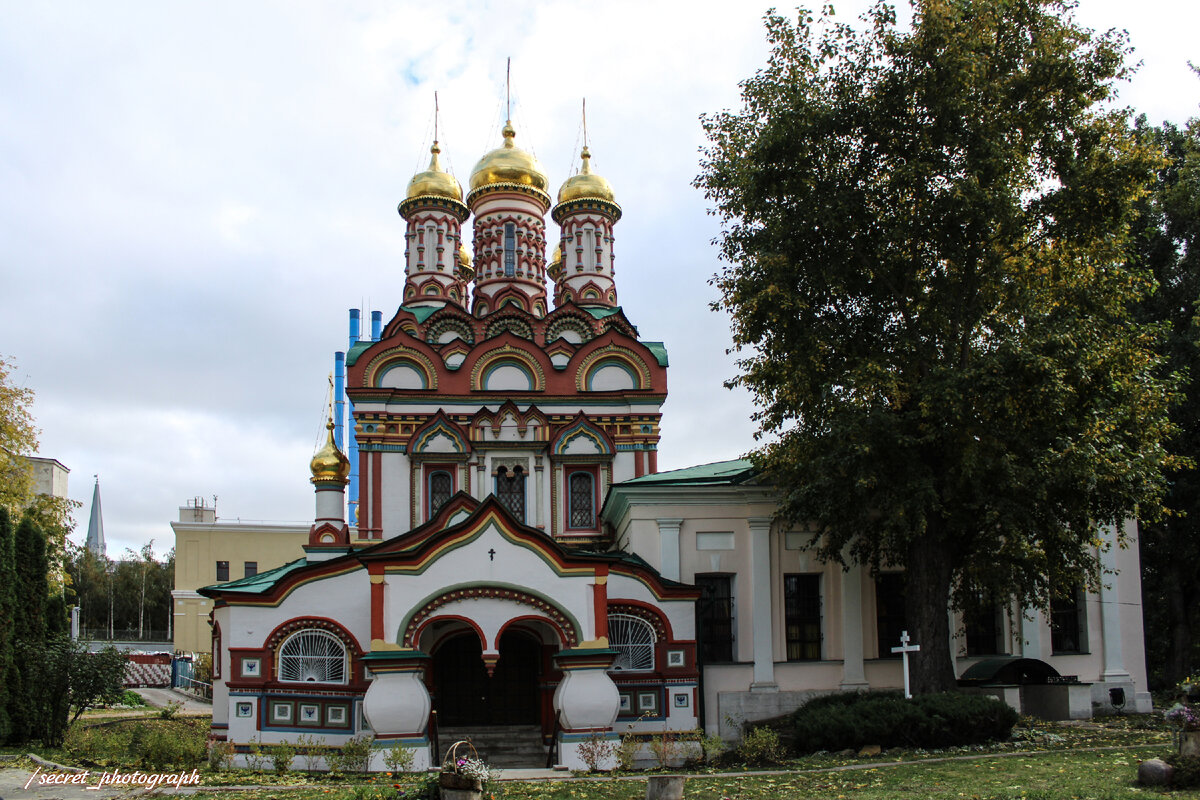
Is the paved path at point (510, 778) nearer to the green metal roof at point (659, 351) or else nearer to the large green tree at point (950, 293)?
the large green tree at point (950, 293)

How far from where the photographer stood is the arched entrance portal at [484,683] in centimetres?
1919

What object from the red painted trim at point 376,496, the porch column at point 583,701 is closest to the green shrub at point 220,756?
the porch column at point 583,701

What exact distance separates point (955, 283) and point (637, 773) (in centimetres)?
900

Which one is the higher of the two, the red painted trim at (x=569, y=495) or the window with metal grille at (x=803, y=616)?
the red painted trim at (x=569, y=495)

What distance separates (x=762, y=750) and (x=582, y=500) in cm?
933

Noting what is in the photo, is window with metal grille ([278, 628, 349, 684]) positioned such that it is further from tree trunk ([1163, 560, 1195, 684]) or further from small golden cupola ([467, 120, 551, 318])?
tree trunk ([1163, 560, 1195, 684])

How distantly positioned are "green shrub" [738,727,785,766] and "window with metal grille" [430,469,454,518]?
33.2ft

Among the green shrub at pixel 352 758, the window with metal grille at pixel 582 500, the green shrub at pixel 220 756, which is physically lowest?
the green shrub at pixel 220 756

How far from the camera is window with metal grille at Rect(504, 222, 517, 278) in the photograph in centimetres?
2820

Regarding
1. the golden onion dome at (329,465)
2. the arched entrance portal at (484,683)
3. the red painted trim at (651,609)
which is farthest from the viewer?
the golden onion dome at (329,465)

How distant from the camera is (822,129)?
16766 mm

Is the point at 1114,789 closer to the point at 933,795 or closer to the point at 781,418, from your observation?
the point at 933,795

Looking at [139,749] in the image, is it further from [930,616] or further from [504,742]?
[930,616]

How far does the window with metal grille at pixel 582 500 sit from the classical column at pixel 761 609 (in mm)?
4598
